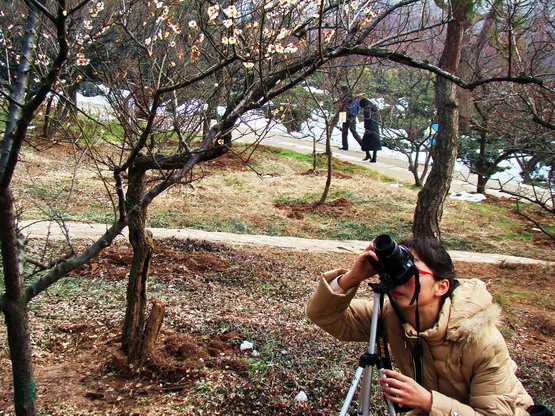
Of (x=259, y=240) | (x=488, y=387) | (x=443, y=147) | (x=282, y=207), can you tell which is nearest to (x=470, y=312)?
(x=488, y=387)

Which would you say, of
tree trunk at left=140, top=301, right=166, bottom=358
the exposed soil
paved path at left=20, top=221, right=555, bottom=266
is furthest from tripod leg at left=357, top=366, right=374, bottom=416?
the exposed soil

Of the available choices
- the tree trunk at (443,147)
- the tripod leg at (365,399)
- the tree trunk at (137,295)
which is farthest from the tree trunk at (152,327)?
the tree trunk at (443,147)

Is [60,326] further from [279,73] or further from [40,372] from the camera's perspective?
[279,73]

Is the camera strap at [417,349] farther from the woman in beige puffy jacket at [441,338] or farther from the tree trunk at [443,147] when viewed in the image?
the tree trunk at [443,147]

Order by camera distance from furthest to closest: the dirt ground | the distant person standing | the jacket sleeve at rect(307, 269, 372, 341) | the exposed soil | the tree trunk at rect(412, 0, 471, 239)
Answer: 1. the distant person standing
2. the exposed soil
3. the tree trunk at rect(412, 0, 471, 239)
4. the dirt ground
5. the jacket sleeve at rect(307, 269, 372, 341)

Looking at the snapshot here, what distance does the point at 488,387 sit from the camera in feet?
6.40

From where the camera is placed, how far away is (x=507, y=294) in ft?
21.4

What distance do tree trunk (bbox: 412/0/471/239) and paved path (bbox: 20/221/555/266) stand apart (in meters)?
1.07

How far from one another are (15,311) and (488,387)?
1958 mm

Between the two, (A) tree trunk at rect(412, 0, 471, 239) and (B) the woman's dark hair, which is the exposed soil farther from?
(B) the woman's dark hair

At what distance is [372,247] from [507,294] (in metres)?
5.17

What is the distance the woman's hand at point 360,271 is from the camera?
2.07 metres

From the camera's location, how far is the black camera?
75.8 inches

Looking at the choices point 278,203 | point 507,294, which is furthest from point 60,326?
point 278,203
